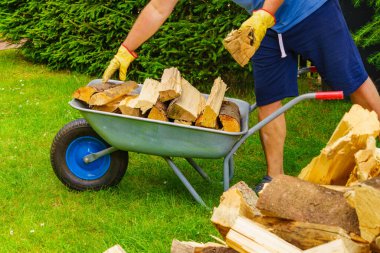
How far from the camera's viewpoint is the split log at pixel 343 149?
246 centimetres

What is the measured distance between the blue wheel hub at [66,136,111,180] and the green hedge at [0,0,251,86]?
239 cm

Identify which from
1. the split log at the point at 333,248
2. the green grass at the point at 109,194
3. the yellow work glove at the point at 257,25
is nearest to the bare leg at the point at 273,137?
the green grass at the point at 109,194

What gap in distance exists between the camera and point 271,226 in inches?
92.0

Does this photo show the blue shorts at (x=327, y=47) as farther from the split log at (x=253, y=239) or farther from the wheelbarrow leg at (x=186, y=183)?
the split log at (x=253, y=239)

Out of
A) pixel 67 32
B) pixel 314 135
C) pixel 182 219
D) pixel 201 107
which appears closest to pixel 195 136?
pixel 201 107

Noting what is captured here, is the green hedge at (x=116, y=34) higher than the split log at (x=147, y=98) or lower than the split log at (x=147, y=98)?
lower

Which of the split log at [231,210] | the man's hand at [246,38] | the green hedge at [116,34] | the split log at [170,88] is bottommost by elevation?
the green hedge at [116,34]

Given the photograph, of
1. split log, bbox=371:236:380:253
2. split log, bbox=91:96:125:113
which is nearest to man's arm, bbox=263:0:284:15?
split log, bbox=91:96:125:113

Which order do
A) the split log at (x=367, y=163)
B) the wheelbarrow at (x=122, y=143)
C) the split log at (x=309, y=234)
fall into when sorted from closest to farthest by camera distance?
the split log at (x=309, y=234), the split log at (x=367, y=163), the wheelbarrow at (x=122, y=143)

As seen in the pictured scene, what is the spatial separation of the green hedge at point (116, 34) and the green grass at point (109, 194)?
2.82 feet

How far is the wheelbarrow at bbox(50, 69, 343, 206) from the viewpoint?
3.48 meters

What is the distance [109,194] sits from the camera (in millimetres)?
3994

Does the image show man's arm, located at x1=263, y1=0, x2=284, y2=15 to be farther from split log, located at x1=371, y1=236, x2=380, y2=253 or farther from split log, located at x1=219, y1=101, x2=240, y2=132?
split log, located at x1=371, y1=236, x2=380, y2=253

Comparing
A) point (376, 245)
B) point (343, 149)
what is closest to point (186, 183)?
point (343, 149)
